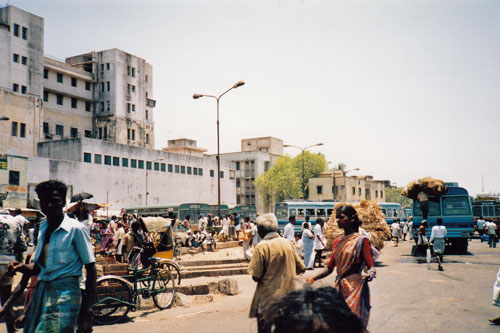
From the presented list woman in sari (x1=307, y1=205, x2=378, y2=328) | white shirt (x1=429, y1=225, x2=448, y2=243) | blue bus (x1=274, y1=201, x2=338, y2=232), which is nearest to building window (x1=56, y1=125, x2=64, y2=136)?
blue bus (x1=274, y1=201, x2=338, y2=232)

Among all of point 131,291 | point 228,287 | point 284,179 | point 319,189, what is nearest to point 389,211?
point 228,287

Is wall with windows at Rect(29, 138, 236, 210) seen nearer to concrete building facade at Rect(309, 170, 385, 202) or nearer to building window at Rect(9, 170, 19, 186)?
building window at Rect(9, 170, 19, 186)

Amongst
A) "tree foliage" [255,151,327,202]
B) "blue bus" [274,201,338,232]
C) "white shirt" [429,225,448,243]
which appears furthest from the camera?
"tree foliage" [255,151,327,202]

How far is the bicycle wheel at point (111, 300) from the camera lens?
25.9ft

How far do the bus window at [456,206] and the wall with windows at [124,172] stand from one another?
36300mm

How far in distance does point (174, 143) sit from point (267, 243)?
8065 cm

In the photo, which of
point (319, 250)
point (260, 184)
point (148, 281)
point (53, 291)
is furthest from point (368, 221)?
point (260, 184)

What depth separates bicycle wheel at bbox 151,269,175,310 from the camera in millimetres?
9094

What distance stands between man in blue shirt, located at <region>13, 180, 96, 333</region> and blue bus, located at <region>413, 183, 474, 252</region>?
705 inches

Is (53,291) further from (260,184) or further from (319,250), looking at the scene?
(260,184)

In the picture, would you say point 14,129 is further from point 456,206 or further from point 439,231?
point 439,231

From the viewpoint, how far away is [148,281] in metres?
9.02

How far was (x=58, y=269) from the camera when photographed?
345 cm

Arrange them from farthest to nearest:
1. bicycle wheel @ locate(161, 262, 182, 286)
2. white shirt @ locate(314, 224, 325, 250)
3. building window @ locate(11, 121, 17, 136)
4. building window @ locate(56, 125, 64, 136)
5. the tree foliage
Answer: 1. the tree foliage
2. building window @ locate(56, 125, 64, 136)
3. building window @ locate(11, 121, 17, 136)
4. white shirt @ locate(314, 224, 325, 250)
5. bicycle wheel @ locate(161, 262, 182, 286)
